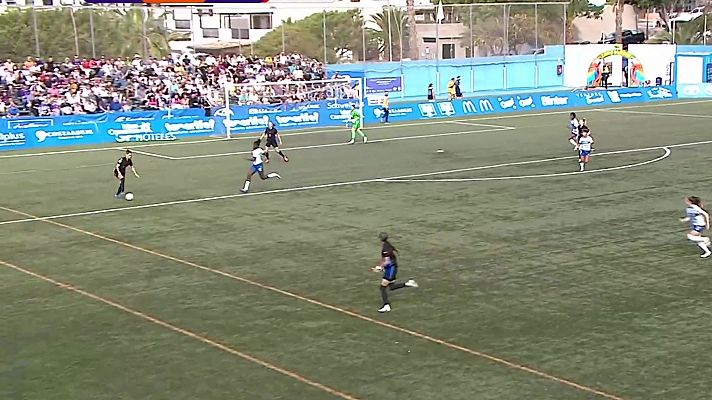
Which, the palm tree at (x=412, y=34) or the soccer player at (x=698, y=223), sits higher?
the palm tree at (x=412, y=34)

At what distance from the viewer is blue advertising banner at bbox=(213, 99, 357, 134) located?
47219 millimetres

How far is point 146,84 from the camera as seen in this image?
50281 millimetres

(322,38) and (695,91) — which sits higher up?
(322,38)

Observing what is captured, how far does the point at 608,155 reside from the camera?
35.2 m

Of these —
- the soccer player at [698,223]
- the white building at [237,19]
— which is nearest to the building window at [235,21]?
the white building at [237,19]

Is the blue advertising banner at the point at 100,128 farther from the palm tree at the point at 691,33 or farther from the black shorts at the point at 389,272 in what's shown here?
the palm tree at the point at 691,33

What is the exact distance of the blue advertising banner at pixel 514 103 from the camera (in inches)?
2127

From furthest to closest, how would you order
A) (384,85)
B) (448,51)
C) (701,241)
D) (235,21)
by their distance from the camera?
1. (235,21)
2. (448,51)
3. (384,85)
4. (701,241)

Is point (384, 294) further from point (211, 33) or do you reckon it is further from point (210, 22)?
point (210, 22)

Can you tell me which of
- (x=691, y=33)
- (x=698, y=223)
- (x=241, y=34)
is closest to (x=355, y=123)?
(x=698, y=223)

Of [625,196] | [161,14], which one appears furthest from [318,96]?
[625,196]

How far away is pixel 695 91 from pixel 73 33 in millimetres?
41590

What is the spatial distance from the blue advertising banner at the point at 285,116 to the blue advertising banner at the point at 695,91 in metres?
26.1

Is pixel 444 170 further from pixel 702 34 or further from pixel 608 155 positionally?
pixel 702 34
